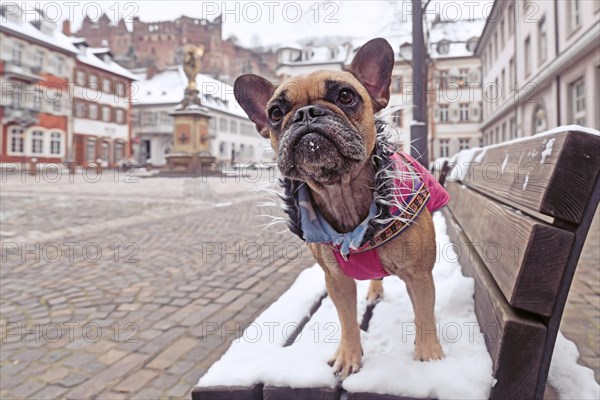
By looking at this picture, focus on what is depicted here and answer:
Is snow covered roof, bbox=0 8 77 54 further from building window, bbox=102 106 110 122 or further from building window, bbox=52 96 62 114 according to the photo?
building window, bbox=102 106 110 122

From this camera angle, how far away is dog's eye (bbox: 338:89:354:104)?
165 cm

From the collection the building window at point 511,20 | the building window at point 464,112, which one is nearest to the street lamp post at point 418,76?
the building window at point 511,20

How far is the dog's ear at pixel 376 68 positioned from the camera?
1.72 meters

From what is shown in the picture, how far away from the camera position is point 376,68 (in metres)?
1.79

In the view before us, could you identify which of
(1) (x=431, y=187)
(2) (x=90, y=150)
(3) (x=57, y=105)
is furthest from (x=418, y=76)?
(2) (x=90, y=150)

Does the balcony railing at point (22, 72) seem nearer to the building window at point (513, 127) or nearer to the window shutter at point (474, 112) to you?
the building window at point (513, 127)

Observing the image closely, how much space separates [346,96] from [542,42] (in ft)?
73.4

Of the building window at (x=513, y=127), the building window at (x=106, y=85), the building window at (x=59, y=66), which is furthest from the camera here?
the building window at (x=106, y=85)

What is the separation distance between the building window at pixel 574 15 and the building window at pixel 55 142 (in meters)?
41.3

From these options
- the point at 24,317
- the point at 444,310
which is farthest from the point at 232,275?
the point at 444,310

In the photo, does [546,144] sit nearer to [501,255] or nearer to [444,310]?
[501,255]

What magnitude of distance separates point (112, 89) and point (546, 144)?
50478 mm

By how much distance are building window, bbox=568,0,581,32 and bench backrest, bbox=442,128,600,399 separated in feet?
56.8

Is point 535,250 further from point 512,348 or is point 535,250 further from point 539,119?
point 539,119
